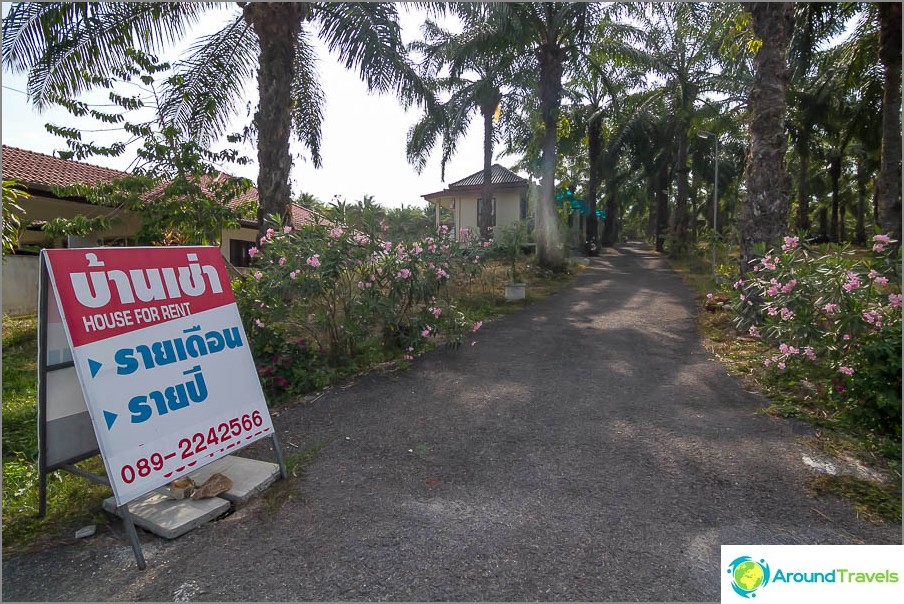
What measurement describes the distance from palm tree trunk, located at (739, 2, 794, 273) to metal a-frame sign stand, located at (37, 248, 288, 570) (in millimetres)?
8067

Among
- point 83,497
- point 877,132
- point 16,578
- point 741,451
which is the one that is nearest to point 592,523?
point 741,451

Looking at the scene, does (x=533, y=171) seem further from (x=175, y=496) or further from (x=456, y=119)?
(x=175, y=496)

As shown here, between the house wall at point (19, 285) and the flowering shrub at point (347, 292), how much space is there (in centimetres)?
993

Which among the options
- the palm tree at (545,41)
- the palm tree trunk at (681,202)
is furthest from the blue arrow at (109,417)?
the palm tree trunk at (681,202)

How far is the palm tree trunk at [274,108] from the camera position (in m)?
8.36

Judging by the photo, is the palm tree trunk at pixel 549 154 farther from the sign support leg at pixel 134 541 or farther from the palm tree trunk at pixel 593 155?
the sign support leg at pixel 134 541

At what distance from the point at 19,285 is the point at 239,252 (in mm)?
6641

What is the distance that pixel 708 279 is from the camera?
13.7 metres

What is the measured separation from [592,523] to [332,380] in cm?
367

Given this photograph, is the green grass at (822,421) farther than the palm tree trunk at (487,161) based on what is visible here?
No

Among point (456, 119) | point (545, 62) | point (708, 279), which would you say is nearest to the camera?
point (708, 279)

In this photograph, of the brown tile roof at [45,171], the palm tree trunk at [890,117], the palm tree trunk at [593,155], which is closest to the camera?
the palm tree trunk at [890,117]

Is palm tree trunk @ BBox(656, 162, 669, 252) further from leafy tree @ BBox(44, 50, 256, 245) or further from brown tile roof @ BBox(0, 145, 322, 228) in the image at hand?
leafy tree @ BBox(44, 50, 256, 245)

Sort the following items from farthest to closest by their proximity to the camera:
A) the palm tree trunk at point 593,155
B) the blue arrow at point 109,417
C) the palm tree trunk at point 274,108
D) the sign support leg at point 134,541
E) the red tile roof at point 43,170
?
the palm tree trunk at point 593,155 < the red tile roof at point 43,170 < the palm tree trunk at point 274,108 < the blue arrow at point 109,417 < the sign support leg at point 134,541
